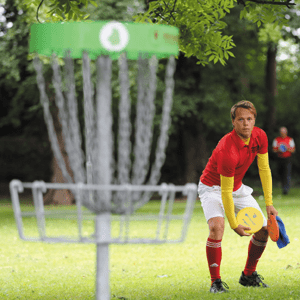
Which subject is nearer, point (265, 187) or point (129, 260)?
point (265, 187)

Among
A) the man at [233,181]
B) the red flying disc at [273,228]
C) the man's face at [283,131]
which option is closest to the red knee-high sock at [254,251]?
the man at [233,181]

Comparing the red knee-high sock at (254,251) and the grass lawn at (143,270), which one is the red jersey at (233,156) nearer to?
the red knee-high sock at (254,251)

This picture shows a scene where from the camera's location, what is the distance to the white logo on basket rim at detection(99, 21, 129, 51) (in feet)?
9.46

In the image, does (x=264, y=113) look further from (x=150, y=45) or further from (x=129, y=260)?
(x=150, y=45)

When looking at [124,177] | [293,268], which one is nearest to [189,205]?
[124,177]

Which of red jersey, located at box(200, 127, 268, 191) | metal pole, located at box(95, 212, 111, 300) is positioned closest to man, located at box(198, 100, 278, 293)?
red jersey, located at box(200, 127, 268, 191)

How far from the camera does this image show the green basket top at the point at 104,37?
2889mm

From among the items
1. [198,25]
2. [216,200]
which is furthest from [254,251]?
[198,25]

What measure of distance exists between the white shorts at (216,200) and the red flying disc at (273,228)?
18 cm

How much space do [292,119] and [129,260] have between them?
1929 cm

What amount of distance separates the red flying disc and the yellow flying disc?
0.52 m

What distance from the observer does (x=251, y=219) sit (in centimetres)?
480

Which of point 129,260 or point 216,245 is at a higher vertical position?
point 216,245

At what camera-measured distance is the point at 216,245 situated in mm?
5410
